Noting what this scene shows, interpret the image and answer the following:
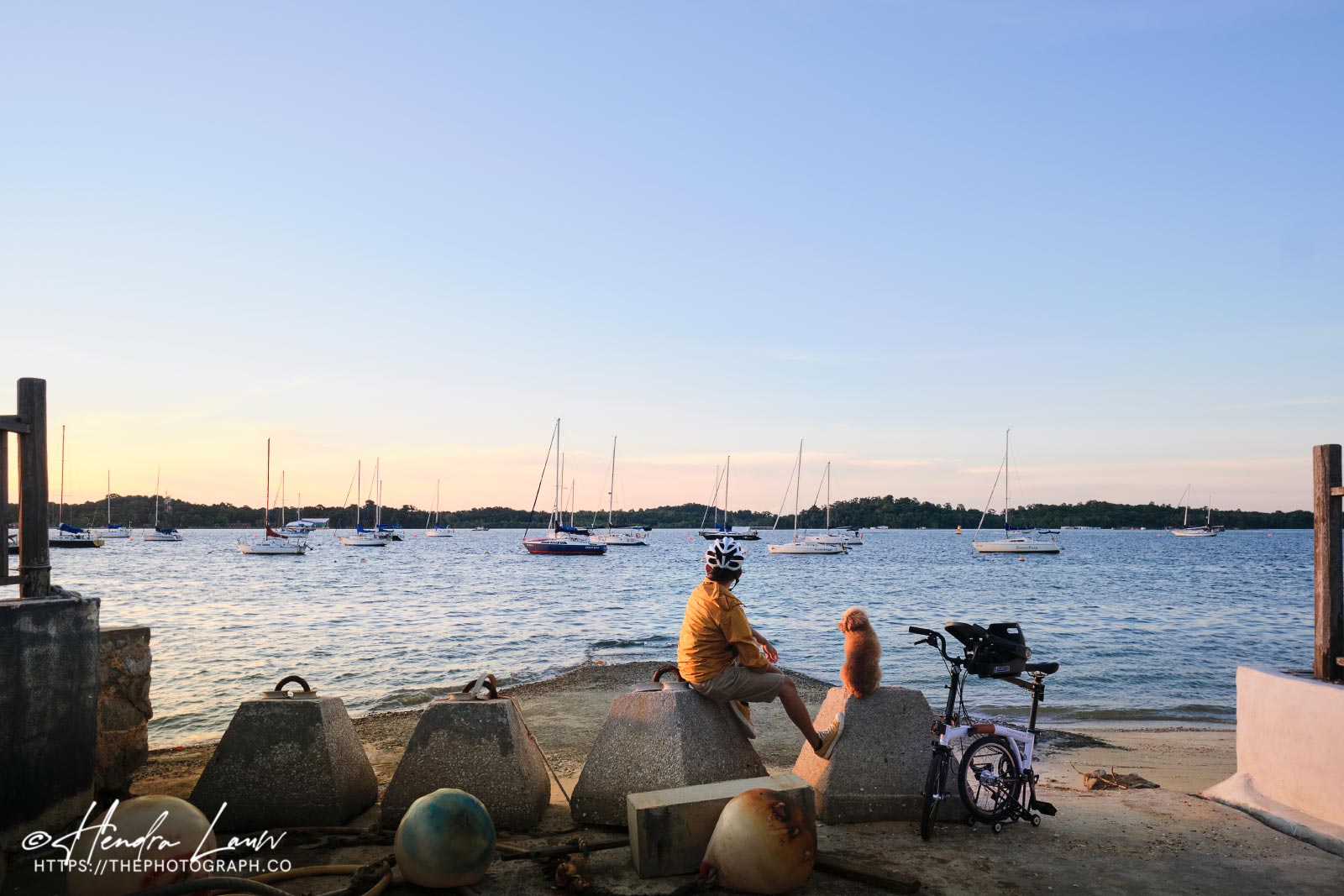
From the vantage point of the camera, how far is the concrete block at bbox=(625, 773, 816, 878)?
5121mm

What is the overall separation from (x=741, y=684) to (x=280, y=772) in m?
3.16

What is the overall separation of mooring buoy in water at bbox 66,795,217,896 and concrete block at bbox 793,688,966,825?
389cm

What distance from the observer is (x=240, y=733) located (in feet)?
20.1

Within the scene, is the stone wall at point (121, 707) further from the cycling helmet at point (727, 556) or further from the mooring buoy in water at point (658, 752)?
the cycling helmet at point (727, 556)

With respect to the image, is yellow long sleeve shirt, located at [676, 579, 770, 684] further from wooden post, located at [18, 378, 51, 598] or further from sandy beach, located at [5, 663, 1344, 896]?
wooden post, located at [18, 378, 51, 598]

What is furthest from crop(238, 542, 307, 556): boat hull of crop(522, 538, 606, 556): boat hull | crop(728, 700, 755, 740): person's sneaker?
crop(728, 700, 755, 740): person's sneaker

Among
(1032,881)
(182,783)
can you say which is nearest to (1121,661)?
(1032,881)

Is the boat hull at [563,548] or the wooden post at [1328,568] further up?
the wooden post at [1328,568]

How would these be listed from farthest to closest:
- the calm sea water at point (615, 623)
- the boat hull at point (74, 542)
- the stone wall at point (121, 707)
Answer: the boat hull at point (74, 542), the calm sea water at point (615, 623), the stone wall at point (121, 707)

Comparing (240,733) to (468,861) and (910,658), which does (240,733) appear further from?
(910,658)

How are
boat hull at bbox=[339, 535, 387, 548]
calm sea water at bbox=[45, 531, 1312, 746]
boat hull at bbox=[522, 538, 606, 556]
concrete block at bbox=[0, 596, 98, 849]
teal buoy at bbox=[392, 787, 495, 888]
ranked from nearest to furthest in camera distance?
teal buoy at bbox=[392, 787, 495, 888], concrete block at bbox=[0, 596, 98, 849], calm sea water at bbox=[45, 531, 1312, 746], boat hull at bbox=[522, 538, 606, 556], boat hull at bbox=[339, 535, 387, 548]

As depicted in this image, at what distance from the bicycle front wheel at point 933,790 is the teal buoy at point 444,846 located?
2.80 metres

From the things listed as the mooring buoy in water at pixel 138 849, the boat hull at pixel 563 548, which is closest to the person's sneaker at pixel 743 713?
the mooring buoy in water at pixel 138 849

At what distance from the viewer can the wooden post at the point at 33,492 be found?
6145 millimetres
